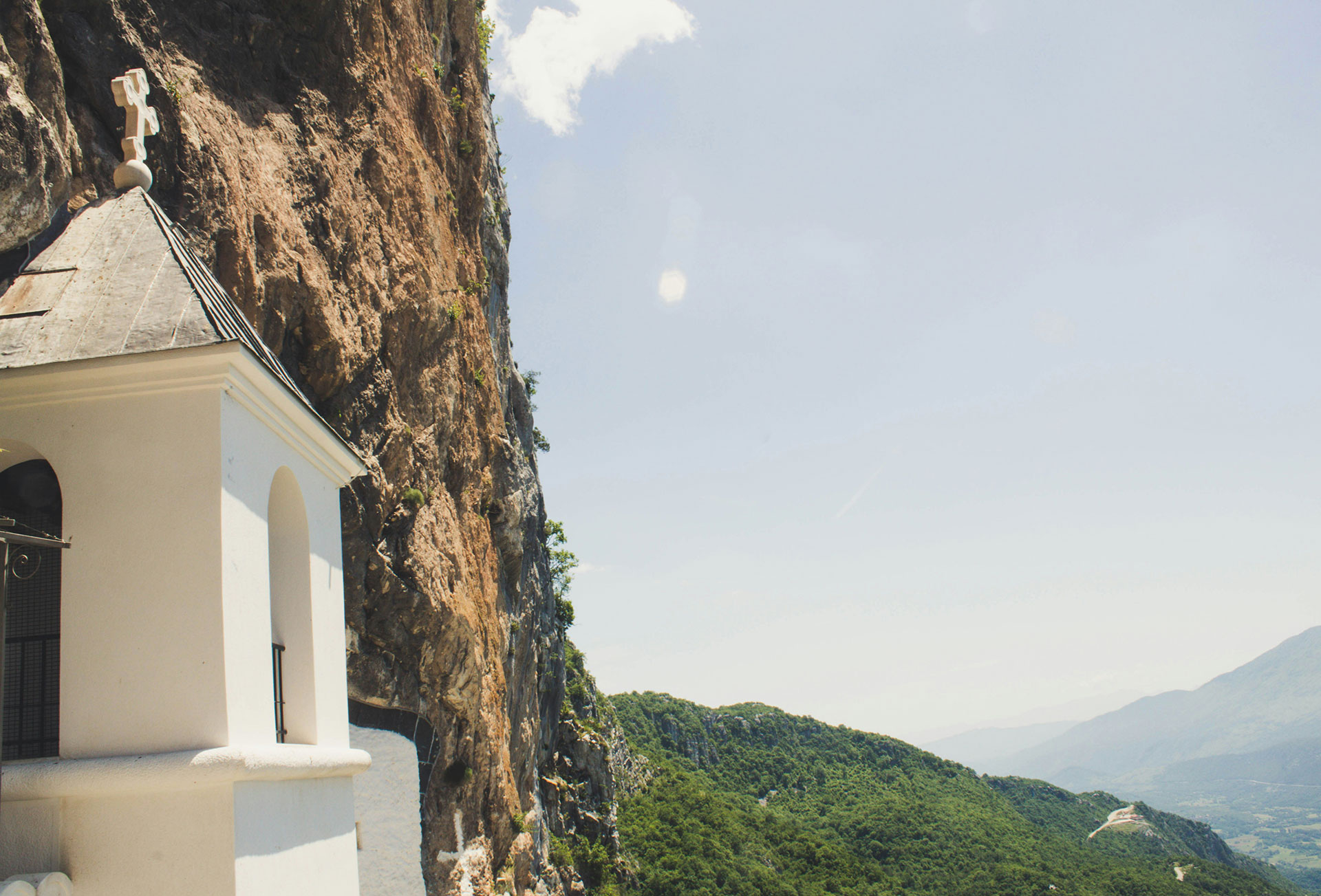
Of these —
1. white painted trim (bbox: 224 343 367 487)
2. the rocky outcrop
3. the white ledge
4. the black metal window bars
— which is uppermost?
white painted trim (bbox: 224 343 367 487)

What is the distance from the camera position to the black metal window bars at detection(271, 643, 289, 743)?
21.4 feet

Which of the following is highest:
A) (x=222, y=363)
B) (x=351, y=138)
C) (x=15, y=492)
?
(x=351, y=138)

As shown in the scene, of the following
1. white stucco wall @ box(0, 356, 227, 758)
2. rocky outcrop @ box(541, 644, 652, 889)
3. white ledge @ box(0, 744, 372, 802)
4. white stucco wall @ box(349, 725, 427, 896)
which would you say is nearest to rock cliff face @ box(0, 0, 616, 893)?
white stucco wall @ box(349, 725, 427, 896)

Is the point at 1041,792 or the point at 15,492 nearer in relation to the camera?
the point at 15,492

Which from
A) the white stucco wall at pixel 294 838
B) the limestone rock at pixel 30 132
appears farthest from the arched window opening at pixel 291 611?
the limestone rock at pixel 30 132

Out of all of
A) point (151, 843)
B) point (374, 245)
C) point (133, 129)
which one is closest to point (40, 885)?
point (151, 843)

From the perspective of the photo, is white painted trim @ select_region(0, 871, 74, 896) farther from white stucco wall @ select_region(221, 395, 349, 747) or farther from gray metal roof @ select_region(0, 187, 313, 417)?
gray metal roof @ select_region(0, 187, 313, 417)

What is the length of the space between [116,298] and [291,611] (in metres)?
2.55

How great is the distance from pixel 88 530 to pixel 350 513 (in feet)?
22.2

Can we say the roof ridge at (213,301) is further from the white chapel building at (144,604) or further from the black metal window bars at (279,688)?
the black metal window bars at (279,688)

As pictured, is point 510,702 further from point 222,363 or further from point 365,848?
point 222,363

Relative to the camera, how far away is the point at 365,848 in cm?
1193

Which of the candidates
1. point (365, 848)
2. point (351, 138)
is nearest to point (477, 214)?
point (351, 138)

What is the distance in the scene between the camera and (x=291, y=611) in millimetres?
6824
